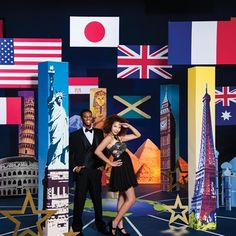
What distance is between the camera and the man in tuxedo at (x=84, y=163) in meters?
5.30

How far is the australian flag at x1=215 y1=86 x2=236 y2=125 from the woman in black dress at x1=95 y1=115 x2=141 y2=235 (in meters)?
3.26

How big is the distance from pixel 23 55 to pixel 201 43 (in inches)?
97.0

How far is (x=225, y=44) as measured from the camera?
24.1 ft

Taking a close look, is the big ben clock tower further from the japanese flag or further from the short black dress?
the short black dress

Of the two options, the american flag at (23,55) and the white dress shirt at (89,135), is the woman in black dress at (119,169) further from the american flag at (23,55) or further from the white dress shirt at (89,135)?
the american flag at (23,55)

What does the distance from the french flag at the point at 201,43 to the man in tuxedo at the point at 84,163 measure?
7.25ft

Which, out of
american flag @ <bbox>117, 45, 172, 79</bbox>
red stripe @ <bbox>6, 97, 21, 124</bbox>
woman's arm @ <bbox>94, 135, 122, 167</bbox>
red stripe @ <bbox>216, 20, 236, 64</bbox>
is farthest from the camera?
red stripe @ <bbox>6, 97, 21, 124</bbox>

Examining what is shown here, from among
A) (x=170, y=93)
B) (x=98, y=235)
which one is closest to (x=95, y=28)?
(x=170, y=93)

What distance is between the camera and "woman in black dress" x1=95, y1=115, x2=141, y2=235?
523cm

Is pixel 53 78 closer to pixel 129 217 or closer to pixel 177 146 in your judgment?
pixel 129 217

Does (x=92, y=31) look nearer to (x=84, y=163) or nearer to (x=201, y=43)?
(x=201, y=43)

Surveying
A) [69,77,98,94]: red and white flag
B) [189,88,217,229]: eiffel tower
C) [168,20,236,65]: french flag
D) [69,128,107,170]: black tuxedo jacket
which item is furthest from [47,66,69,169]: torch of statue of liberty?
[69,77,98,94]: red and white flag

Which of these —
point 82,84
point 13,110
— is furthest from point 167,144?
point 13,110

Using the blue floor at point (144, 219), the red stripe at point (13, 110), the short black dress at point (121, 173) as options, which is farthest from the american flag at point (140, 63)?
the short black dress at point (121, 173)
